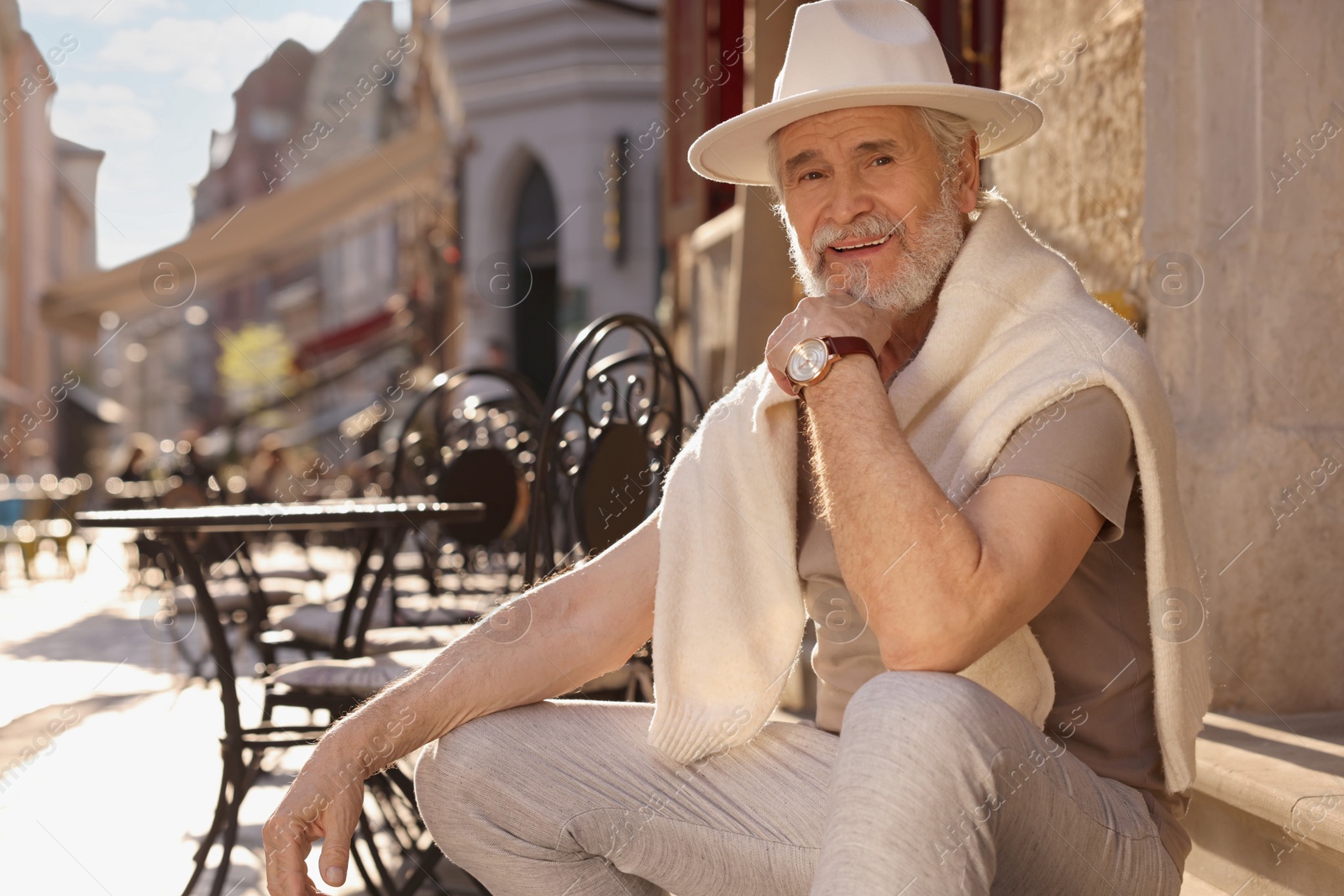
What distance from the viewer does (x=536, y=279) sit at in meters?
17.5

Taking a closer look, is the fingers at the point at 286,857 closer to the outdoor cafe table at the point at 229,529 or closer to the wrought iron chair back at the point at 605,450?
the outdoor cafe table at the point at 229,529

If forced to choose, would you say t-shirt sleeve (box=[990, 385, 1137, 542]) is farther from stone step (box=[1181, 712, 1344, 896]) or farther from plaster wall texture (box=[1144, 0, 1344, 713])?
plaster wall texture (box=[1144, 0, 1344, 713])

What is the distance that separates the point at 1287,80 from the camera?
2932mm

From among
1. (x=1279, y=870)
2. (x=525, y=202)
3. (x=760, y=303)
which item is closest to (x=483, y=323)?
(x=525, y=202)

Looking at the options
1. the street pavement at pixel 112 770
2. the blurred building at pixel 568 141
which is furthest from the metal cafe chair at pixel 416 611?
the blurred building at pixel 568 141

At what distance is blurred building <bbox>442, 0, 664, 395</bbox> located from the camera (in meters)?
14.9

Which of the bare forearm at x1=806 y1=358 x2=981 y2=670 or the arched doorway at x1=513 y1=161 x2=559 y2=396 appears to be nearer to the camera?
the bare forearm at x1=806 y1=358 x2=981 y2=670

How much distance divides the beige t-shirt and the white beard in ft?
1.23

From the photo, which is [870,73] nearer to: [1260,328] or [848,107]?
[848,107]

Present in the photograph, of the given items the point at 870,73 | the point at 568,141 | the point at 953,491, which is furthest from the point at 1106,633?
the point at 568,141

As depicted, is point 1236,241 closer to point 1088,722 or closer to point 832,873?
point 1088,722

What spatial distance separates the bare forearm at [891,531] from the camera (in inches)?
55.6

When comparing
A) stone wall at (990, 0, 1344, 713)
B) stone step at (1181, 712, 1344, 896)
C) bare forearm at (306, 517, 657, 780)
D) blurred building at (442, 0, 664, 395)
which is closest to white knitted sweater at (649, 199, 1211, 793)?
bare forearm at (306, 517, 657, 780)

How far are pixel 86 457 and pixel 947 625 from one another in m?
35.5
